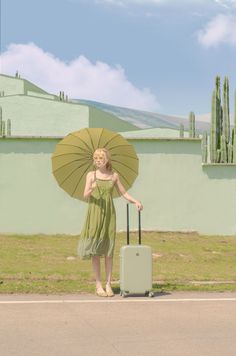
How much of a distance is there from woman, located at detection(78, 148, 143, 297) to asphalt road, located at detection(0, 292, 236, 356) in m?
0.58

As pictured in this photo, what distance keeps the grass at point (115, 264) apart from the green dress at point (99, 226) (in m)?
0.69

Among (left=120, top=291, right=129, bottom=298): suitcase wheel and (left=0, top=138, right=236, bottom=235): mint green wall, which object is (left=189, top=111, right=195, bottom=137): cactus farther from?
(left=120, top=291, right=129, bottom=298): suitcase wheel

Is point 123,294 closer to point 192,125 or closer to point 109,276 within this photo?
point 109,276

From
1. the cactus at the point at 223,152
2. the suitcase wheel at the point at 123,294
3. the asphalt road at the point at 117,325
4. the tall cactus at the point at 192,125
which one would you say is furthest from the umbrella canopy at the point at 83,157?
the tall cactus at the point at 192,125

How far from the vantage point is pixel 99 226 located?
7930mm

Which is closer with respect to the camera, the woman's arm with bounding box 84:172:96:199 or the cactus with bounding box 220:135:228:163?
the woman's arm with bounding box 84:172:96:199

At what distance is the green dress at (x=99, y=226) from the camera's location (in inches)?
312

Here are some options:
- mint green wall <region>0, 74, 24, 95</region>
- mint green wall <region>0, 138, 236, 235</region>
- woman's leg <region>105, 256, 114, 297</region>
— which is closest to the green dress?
woman's leg <region>105, 256, 114, 297</region>

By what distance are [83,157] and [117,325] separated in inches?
118

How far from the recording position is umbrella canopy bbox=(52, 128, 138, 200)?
8352 millimetres

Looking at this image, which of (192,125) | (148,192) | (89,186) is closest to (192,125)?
(192,125)

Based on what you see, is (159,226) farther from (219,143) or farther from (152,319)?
(152,319)

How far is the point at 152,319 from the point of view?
640cm

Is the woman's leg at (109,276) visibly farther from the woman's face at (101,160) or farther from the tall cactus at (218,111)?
the tall cactus at (218,111)
